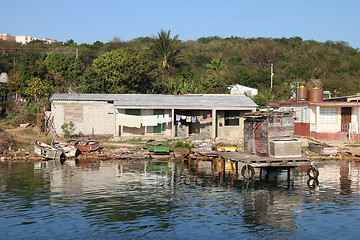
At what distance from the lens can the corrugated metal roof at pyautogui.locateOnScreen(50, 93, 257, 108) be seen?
43.2 m

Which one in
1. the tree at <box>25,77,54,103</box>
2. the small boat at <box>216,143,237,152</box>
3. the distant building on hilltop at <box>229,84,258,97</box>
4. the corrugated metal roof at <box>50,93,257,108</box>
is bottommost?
the small boat at <box>216,143,237,152</box>

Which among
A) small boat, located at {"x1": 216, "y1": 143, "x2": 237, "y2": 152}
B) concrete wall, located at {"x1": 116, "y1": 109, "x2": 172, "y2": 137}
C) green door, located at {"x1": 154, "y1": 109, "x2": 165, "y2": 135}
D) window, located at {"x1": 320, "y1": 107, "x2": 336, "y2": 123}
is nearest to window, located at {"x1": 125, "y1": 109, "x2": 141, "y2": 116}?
concrete wall, located at {"x1": 116, "y1": 109, "x2": 172, "y2": 137}

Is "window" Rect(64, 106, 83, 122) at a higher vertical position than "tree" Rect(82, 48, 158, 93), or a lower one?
lower

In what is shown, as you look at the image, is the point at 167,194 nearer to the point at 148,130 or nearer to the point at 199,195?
the point at 199,195

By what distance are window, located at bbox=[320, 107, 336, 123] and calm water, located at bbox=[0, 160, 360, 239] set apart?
1212 centimetres

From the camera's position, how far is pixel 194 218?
64.2 ft

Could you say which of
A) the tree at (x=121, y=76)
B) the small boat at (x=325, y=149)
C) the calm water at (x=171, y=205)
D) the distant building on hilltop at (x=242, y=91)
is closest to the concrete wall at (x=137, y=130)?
the tree at (x=121, y=76)

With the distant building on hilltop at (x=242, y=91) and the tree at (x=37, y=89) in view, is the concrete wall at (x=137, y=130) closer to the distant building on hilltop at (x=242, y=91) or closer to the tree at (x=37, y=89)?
the tree at (x=37, y=89)

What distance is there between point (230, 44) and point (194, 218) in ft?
343

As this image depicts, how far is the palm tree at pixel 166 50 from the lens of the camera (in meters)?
68.7

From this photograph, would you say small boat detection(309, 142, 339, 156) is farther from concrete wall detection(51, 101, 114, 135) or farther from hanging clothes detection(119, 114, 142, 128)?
concrete wall detection(51, 101, 114, 135)

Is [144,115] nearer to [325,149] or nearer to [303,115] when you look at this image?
[303,115]

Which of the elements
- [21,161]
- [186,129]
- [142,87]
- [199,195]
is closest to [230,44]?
[142,87]

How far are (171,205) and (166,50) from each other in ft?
163
